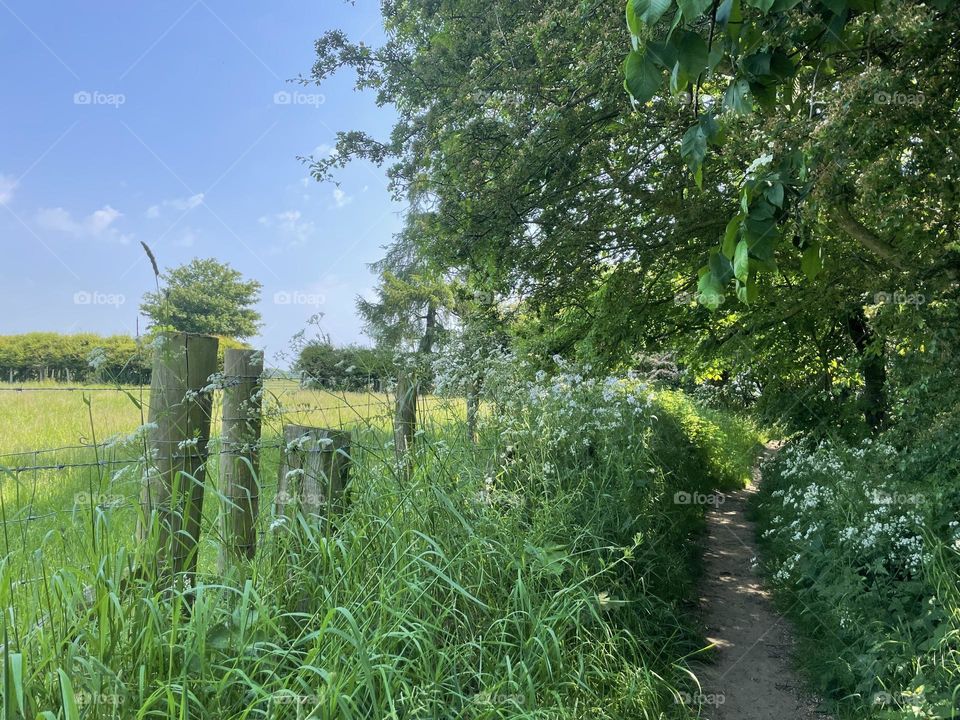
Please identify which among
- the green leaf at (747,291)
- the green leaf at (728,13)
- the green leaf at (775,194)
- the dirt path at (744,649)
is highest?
the green leaf at (728,13)

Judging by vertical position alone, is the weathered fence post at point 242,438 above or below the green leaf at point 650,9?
below

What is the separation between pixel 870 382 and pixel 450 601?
8856 mm

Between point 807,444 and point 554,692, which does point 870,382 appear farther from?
point 554,692

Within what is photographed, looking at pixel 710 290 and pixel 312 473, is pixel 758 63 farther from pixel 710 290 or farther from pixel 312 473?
pixel 312 473

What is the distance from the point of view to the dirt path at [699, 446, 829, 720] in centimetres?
428

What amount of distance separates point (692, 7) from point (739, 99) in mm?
485

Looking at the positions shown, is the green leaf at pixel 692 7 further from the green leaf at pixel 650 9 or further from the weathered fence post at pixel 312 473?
the weathered fence post at pixel 312 473

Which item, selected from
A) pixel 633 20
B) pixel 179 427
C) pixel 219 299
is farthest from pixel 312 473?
pixel 219 299

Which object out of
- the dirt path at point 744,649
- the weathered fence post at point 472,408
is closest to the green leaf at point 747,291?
the weathered fence post at point 472,408

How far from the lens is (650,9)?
1739 millimetres

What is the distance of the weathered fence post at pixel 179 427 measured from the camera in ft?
9.57

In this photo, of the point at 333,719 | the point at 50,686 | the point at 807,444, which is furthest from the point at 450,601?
the point at 807,444

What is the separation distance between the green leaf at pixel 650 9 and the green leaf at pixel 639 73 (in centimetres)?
17

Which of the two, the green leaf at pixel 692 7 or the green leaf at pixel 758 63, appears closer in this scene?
the green leaf at pixel 692 7
